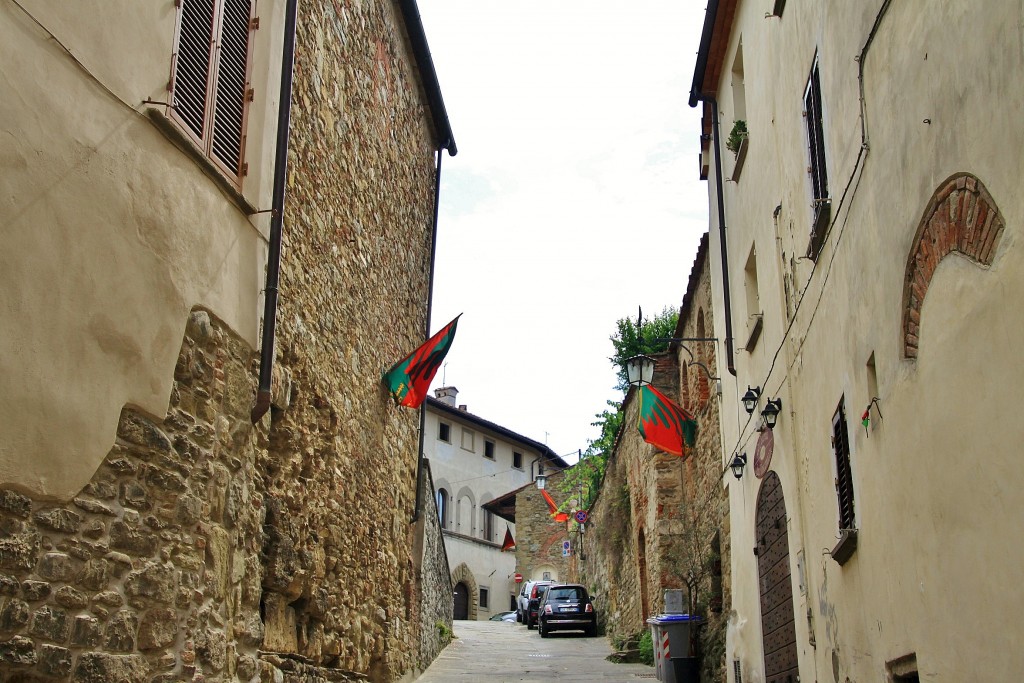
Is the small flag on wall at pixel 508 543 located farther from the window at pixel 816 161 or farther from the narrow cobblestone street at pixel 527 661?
the window at pixel 816 161

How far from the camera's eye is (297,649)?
8555 millimetres

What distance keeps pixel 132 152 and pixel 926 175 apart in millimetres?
4275

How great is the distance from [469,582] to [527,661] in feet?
87.6

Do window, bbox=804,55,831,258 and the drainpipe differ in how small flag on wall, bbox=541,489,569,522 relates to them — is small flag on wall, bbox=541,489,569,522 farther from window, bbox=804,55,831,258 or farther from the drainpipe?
window, bbox=804,55,831,258

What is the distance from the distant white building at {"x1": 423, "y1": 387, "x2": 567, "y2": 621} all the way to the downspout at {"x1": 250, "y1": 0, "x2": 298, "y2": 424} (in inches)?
1325

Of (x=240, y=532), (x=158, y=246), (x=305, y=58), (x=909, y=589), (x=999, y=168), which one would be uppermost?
(x=305, y=58)

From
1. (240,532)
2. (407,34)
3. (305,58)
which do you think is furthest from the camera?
(407,34)

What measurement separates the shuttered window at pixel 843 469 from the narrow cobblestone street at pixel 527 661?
23.9 feet

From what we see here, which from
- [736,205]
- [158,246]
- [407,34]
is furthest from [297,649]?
[407,34]

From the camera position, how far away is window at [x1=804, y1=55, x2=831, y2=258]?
777cm

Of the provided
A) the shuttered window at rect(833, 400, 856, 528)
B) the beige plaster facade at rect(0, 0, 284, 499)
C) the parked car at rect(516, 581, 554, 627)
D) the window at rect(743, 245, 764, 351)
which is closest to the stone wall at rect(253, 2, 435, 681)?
the beige plaster facade at rect(0, 0, 284, 499)

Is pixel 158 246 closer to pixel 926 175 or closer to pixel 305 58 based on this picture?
pixel 305 58

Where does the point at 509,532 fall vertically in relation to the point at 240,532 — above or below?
above

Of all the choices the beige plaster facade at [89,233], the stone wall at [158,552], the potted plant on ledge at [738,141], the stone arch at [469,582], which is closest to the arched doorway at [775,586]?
the potted plant on ledge at [738,141]
